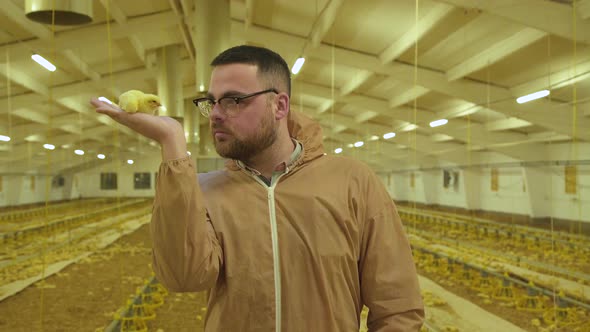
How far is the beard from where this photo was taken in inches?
50.2

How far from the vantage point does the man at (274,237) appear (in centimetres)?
119

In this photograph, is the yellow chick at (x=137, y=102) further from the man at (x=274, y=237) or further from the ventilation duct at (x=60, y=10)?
the ventilation duct at (x=60, y=10)

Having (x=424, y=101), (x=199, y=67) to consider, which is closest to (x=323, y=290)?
(x=199, y=67)

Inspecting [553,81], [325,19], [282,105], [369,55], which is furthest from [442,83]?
[282,105]

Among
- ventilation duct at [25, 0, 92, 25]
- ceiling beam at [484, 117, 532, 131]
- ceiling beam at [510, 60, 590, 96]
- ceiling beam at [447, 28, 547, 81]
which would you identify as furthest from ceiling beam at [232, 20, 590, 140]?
ventilation duct at [25, 0, 92, 25]

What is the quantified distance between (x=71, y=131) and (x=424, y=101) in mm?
11973

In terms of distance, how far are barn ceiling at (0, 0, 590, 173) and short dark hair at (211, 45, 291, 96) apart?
3972 mm

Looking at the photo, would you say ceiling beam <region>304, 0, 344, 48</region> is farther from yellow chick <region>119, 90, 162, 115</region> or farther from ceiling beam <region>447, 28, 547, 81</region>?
yellow chick <region>119, 90, 162, 115</region>

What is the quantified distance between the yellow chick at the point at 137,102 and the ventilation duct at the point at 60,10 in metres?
2.59

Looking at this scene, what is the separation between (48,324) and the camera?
5.36 m

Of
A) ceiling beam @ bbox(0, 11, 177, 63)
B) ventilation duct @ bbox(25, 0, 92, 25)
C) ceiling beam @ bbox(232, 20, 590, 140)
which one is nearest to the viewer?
ventilation duct @ bbox(25, 0, 92, 25)

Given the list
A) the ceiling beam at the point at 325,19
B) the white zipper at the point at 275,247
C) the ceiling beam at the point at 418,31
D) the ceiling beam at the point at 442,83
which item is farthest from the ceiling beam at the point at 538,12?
the white zipper at the point at 275,247

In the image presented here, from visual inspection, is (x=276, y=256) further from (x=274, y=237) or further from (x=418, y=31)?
(x=418, y=31)

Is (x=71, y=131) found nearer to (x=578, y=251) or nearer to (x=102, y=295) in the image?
(x=102, y=295)
